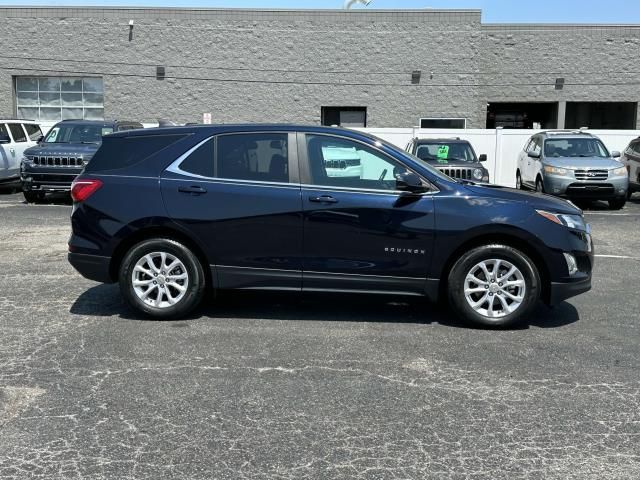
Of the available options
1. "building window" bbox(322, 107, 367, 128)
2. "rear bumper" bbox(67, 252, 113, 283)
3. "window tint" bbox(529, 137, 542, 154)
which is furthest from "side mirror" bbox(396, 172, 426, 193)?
"building window" bbox(322, 107, 367, 128)

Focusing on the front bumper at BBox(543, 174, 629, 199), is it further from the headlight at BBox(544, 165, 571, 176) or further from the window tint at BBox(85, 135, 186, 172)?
the window tint at BBox(85, 135, 186, 172)

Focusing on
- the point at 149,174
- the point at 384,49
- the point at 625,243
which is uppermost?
the point at 384,49

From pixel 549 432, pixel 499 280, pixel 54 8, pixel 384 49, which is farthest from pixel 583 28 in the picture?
pixel 549 432

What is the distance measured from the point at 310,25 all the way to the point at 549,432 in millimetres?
22906

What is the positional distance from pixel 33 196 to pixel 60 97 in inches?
442

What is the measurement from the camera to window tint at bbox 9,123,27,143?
18.3 metres

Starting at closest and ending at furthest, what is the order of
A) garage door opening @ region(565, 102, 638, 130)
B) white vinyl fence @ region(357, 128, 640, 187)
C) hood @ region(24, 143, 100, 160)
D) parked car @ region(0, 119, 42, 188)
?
1. hood @ region(24, 143, 100, 160)
2. parked car @ region(0, 119, 42, 188)
3. white vinyl fence @ region(357, 128, 640, 187)
4. garage door opening @ region(565, 102, 638, 130)

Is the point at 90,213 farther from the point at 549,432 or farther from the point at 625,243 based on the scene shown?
the point at 625,243

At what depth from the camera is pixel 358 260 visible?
6.07 metres

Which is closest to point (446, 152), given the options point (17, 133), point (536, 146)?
point (536, 146)

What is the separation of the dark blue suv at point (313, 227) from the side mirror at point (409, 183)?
0.01 metres

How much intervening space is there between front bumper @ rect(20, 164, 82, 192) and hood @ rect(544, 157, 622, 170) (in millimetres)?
10772

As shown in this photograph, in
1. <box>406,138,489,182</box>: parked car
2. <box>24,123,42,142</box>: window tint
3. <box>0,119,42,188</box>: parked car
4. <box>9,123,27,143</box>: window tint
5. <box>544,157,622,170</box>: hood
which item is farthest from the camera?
<box>24,123,42,142</box>: window tint

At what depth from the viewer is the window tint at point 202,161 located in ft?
20.6
